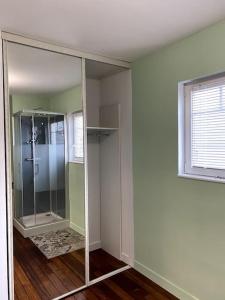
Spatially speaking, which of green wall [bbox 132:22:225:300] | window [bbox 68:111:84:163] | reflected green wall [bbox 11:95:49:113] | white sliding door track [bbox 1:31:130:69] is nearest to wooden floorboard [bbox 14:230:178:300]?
green wall [bbox 132:22:225:300]

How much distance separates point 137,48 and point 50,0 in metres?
1.03

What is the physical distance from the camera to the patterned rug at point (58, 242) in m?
2.32

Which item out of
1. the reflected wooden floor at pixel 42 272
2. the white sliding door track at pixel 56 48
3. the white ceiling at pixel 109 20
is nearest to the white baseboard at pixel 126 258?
the reflected wooden floor at pixel 42 272

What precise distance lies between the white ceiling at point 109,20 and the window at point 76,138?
678mm

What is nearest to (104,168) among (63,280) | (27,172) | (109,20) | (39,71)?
(27,172)

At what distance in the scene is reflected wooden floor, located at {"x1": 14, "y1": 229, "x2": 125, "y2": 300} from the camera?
216cm

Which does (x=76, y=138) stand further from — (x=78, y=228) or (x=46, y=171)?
(x=78, y=228)

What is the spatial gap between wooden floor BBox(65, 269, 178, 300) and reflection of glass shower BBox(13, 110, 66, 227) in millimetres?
798

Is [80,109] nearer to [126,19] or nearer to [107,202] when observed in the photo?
[126,19]

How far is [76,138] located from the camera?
247 cm

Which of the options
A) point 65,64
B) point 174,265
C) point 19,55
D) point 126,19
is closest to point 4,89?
point 19,55

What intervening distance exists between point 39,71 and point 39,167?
90 centimetres

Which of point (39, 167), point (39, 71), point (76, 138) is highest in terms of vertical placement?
point (39, 71)

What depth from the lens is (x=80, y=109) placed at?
2.45m
